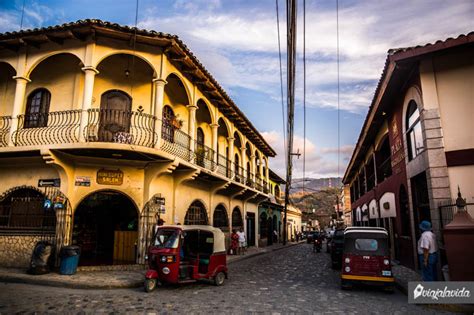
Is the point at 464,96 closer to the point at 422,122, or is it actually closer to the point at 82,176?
the point at 422,122

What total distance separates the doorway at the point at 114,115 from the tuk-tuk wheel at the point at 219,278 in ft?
20.1

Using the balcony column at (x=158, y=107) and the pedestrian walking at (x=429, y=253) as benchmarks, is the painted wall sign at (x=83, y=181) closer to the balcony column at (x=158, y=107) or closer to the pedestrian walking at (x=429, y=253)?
the balcony column at (x=158, y=107)

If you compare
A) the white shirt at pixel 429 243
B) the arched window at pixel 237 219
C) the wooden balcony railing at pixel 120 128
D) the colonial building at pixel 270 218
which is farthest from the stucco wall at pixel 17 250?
the colonial building at pixel 270 218

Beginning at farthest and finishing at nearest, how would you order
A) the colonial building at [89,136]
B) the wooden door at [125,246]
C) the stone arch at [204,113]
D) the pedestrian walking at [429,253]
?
the stone arch at [204,113], the wooden door at [125,246], the colonial building at [89,136], the pedestrian walking at [429,253]

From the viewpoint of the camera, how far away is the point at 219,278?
1052 cm

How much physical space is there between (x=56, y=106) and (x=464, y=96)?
49.2ft

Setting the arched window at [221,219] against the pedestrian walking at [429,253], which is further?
the arched window at [221,219]

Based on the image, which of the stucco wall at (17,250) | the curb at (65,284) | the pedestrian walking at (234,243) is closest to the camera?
the curb at (65,284)

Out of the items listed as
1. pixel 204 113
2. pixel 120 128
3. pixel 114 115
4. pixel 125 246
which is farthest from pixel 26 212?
pixel 204 113

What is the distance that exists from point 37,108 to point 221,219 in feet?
39.8

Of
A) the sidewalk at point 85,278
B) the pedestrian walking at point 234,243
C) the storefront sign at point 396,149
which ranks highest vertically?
the storefront sign at point 396,149

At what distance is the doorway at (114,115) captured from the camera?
1273cm

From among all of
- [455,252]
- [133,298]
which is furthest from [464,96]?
[133,298]

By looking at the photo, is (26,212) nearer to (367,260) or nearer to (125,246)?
(125,246)
